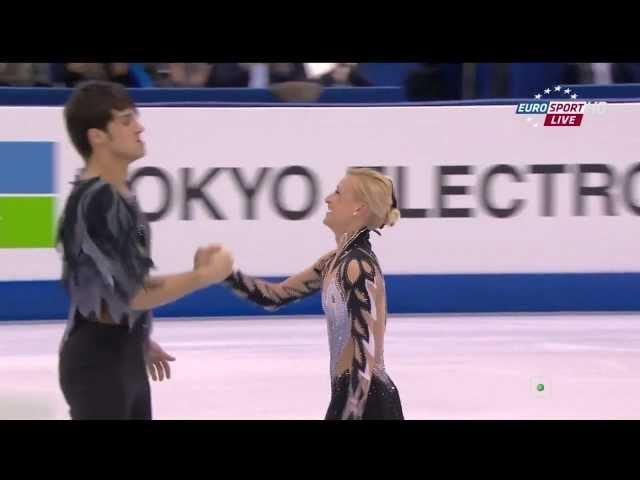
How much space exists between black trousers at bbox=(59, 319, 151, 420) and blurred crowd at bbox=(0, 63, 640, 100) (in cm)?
510

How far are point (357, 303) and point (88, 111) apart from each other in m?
0.95

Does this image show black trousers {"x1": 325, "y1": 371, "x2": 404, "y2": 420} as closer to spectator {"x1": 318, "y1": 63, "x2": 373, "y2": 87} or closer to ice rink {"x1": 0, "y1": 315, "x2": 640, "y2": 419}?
ice rink {"x1": 0, "y1": 315, "x2": 640, "y2": 419}

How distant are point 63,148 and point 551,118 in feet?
10.7

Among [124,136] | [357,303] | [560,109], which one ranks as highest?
[560,109]

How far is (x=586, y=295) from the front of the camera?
871cm

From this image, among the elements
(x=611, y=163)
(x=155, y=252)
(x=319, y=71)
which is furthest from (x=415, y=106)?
(x=155, y=252)

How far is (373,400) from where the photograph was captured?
12.0ft

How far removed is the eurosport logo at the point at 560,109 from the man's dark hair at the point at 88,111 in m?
5.29

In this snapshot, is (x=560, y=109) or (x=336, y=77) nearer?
(x=560, y=109)

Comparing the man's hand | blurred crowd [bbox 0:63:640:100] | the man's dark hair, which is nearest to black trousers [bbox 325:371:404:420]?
the man's hand

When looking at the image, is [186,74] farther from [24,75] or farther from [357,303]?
[357,303]

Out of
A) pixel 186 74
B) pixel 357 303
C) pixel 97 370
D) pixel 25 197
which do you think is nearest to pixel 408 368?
pixel 25 197
